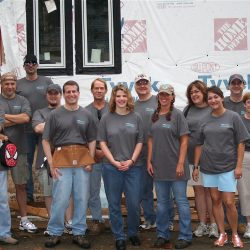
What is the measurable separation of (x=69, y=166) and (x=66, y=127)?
46 cm

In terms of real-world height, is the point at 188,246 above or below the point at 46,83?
below

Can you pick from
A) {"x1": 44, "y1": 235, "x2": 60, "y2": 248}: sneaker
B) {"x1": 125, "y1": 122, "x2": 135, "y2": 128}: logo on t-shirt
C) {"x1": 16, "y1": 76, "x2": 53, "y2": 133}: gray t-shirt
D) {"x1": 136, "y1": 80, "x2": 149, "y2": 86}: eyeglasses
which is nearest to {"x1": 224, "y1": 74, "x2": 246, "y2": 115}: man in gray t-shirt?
{"x1": 136, "y1": 80, "x2": 149, "y2": 86}: eyeglasses

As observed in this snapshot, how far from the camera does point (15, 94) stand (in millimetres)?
7234

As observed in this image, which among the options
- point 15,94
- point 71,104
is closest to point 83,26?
point 15,94

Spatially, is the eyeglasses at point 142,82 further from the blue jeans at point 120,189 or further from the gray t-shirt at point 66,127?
the blue jeans at point 120,189

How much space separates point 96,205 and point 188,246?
4.64ft

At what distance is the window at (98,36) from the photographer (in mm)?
9203

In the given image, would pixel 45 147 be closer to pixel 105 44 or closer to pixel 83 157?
pixel 83 157

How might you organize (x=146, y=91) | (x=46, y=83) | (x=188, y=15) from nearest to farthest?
(x=146, y=91), (x=46, y=83), (x=188, y=15)

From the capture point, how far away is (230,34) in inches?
360

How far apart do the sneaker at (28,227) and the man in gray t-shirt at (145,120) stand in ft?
4.67

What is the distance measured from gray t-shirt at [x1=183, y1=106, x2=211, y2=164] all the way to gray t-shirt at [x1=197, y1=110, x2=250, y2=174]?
0.98ft

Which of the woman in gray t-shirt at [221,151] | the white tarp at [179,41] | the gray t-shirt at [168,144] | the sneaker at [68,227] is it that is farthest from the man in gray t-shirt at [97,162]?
the white tarp at [179,41]

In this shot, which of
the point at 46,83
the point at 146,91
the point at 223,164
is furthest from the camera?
the point at 46,83
